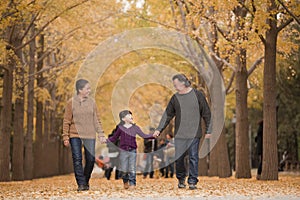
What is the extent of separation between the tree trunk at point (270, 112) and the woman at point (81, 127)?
7.19 meters

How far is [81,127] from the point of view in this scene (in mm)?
13359

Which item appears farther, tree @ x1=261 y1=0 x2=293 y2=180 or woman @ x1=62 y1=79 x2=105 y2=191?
tree @ x1=261 y1=0 x2=293 y2=180

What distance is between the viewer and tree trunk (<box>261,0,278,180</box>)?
1914cm

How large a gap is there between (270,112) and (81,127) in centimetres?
768

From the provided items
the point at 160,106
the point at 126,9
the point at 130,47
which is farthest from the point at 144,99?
the point at 126,9

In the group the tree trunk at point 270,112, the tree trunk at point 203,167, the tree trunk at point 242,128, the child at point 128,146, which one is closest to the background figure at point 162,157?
the tree trunk at point 203,167

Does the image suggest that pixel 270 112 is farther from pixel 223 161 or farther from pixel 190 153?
pixel 190 153

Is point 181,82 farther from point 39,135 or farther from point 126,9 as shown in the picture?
point 39,135

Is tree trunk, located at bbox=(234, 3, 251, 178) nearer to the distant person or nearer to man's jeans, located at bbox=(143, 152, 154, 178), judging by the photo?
man's jeans, located at bbox=(143, 152, 154, 178)

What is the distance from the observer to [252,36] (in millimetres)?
18703

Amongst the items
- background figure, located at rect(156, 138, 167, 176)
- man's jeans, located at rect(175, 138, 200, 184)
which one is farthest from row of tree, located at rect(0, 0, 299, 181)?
man's jeans, located at rect(175, 138, 200, 184)

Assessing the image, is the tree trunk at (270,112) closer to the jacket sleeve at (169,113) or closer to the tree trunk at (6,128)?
the jacket sleeve at (169,113)

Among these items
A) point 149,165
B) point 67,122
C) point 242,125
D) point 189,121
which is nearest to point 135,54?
point 149,165

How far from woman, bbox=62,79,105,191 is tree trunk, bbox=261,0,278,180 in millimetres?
7189
